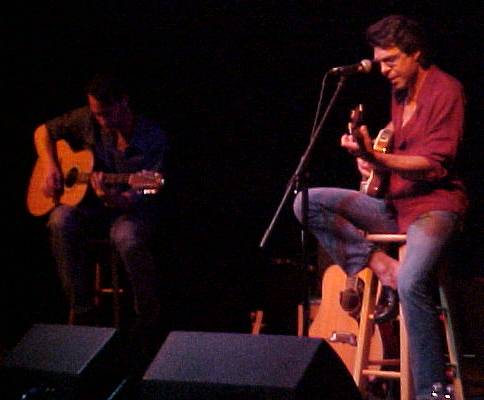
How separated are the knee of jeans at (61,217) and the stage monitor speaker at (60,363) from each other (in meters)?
1.53

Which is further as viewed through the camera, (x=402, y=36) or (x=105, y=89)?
(x=105, y=89)

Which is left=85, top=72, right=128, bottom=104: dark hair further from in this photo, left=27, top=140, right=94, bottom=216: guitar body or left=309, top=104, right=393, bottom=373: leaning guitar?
left=309, top=104, right=393, bottom=373: leaning guitar

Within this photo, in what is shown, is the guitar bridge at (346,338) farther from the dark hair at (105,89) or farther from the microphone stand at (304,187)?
the dark hair at (105,89)

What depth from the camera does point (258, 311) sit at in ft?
16.5

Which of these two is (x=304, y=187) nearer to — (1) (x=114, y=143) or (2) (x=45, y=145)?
(1) (x=114, y=143)

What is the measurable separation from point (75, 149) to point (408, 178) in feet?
8.44

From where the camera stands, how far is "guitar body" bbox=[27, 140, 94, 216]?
4.66 meters

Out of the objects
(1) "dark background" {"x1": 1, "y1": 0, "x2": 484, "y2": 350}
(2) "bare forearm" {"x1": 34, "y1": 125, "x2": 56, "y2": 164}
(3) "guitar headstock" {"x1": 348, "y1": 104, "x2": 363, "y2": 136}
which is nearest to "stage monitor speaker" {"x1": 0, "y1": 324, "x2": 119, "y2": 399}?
(3) "guitar headstock" {"x1": 348, "y1": 104, "x2": 363, "y2": 136}

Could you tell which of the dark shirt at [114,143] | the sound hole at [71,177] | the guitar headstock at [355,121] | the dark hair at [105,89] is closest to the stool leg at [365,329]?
the guitar headstock at [355,121]

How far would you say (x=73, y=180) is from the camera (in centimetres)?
474

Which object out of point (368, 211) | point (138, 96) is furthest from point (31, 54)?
point (368, 211)

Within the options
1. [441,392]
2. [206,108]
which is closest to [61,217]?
[206,108]

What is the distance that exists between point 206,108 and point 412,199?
89.0 inches

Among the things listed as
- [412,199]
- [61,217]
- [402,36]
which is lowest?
[61,217]
